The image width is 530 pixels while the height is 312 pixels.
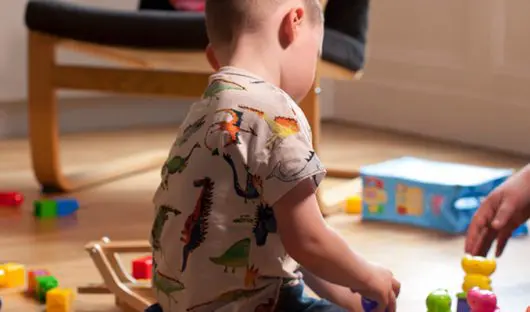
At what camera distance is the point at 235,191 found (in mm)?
1099

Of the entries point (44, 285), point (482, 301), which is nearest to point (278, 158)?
point (482, 301)

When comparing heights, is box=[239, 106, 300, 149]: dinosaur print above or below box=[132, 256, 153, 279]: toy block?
above

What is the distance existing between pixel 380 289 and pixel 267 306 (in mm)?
132

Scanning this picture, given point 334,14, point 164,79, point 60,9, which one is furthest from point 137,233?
point 334,14

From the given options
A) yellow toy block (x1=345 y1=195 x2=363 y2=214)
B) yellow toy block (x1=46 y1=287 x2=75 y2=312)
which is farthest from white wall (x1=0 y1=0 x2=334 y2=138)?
yellow toy block (x1=46 y1=287 x2=75 y2=312)

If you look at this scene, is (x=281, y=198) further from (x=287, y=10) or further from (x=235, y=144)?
(x=287, y=10)

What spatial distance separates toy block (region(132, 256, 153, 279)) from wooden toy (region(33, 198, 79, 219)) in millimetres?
511

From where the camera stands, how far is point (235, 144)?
1.08 meters

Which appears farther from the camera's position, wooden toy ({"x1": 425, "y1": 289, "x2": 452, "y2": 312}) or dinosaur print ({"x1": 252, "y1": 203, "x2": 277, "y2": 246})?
wooden toy ({"x1": 425, "y1": 289, "x2": 452, "y2": 312})

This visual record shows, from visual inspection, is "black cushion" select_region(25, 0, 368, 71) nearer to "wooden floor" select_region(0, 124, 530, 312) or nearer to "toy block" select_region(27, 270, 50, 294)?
"wooden floor" select_region(0, 124, 530, 312)

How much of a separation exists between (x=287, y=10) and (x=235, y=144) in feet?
0.61

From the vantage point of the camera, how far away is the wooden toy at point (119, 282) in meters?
1.47

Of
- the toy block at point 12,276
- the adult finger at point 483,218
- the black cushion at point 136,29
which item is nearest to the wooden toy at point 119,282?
the toy block at point 12,276

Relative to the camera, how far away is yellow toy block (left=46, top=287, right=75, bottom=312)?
148cm
